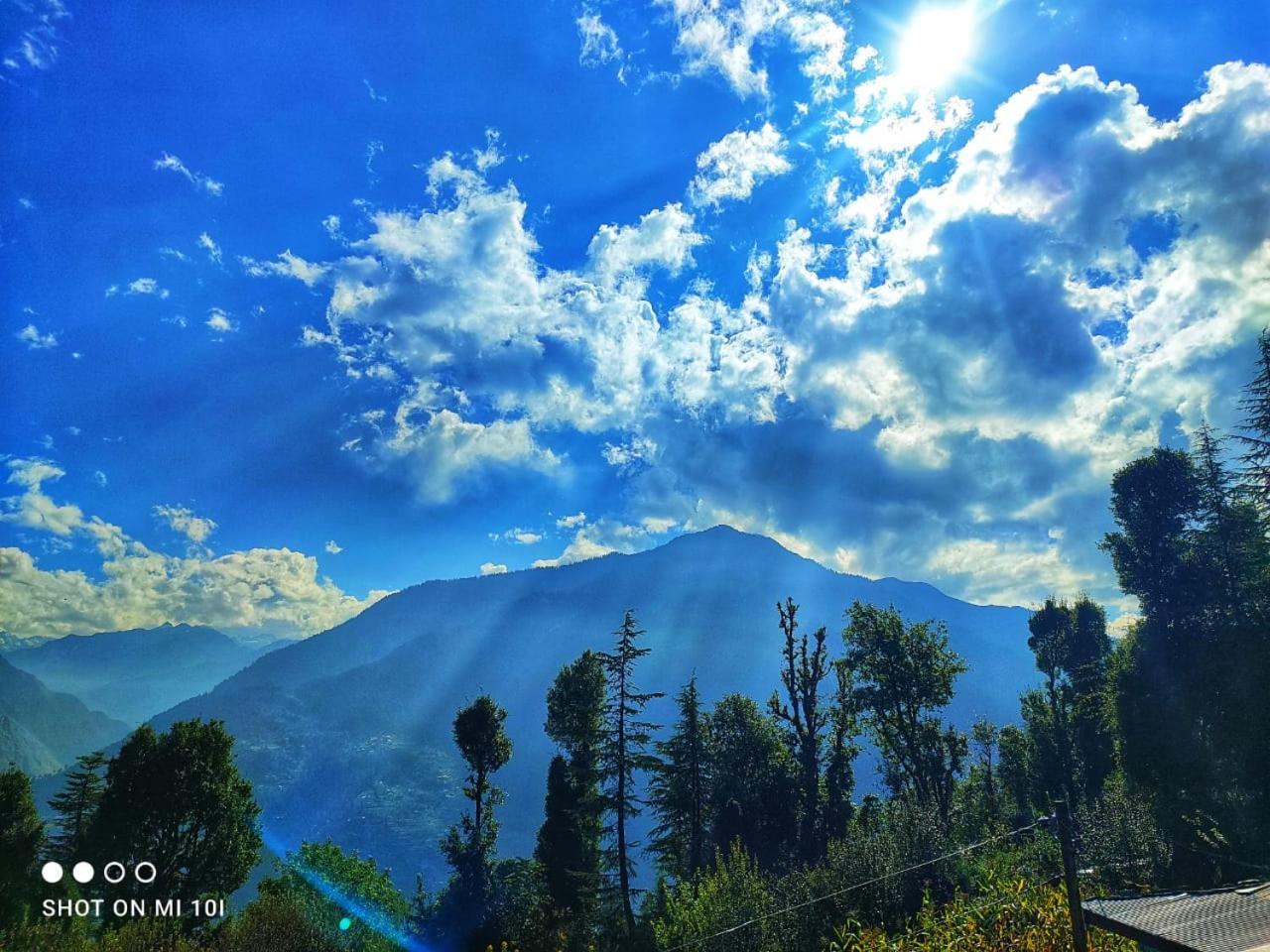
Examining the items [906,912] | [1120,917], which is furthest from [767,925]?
[1120,917]

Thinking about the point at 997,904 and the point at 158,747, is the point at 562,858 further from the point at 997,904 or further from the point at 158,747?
the point at 997,904

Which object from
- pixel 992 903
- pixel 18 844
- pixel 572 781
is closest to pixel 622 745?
pixel 572 781

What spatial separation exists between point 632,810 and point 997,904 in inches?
809

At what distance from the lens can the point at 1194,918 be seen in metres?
11.0

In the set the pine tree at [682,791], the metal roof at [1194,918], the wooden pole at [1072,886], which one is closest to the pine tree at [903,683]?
the pine tree at [682,791]

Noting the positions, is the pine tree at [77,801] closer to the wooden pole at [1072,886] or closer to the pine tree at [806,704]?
the pine tree at [806,704]

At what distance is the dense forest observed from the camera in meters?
18.7

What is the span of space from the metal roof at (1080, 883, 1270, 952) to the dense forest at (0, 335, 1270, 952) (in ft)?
5.32

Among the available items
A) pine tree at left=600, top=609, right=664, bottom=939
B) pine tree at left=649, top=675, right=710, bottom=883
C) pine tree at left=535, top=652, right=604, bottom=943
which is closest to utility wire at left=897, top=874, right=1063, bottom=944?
pine tree at left=600, top=609, right=664, bottom=939

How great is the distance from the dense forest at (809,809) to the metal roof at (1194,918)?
1622 mm

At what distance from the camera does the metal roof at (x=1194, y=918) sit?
387 inches

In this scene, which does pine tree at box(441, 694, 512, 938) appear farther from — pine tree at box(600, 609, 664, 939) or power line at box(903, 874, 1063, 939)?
power line at box(903, 874, 1063, 939)

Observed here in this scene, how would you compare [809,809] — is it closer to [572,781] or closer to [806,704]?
[806,704]

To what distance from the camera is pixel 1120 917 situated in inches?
449
